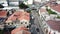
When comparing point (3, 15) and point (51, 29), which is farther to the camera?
point (3, 15)

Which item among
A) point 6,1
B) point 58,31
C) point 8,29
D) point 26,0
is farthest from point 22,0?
point 58,31

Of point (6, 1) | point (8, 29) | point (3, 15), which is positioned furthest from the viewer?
point (6, 1)

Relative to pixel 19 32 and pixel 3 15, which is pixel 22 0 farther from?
A: pixel 19 32

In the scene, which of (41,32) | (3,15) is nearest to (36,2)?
(3,15)

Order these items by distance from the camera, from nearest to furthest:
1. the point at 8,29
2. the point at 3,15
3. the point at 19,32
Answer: the point at 19,32, the point at 8,29, the point at 3,15

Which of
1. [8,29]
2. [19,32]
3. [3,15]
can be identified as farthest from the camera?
[3,15]

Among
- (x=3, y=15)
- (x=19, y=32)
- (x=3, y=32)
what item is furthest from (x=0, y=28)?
(x=3, y=15)

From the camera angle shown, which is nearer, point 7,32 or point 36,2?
point 7,32

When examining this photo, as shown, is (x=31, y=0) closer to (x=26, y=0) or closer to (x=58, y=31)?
(x=26, y=0)
